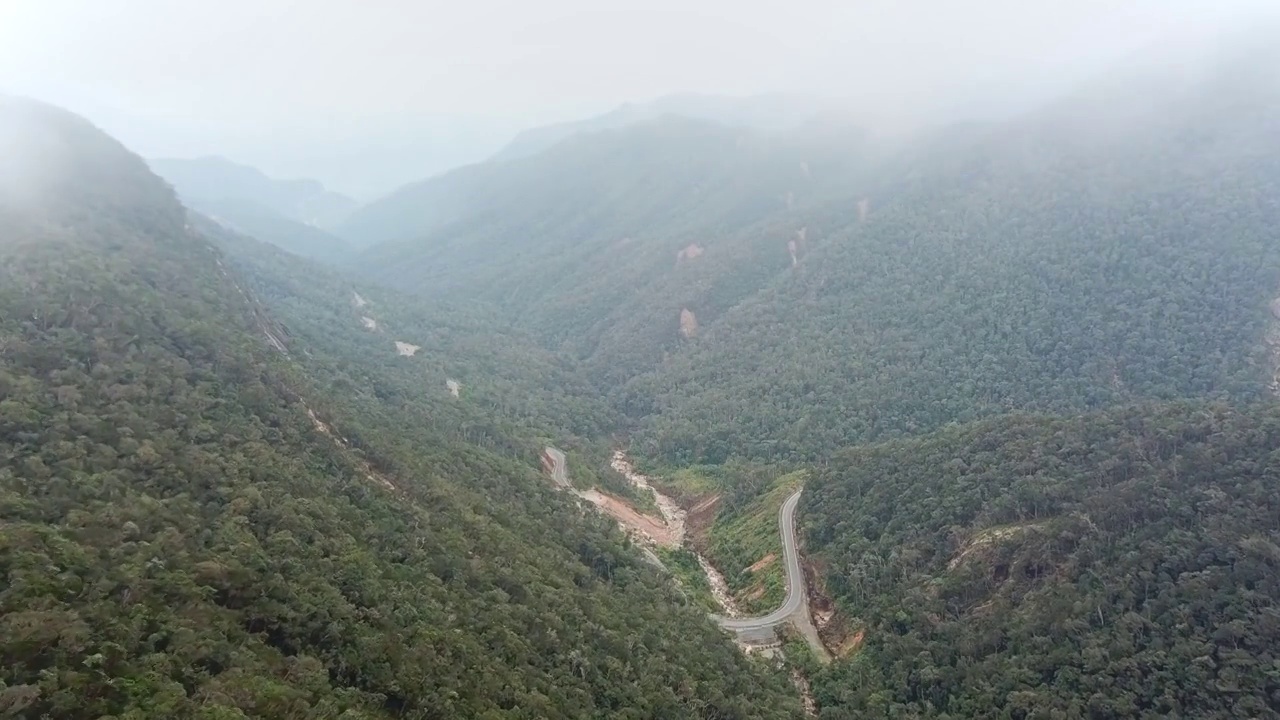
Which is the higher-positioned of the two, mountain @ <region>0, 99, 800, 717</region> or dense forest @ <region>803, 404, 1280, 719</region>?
mountain @ <region>0, 99, 800, 717</region>

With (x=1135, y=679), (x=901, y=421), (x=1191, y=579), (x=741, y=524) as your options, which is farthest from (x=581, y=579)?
(x=901, y=421)

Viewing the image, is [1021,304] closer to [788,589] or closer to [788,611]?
[788,589]

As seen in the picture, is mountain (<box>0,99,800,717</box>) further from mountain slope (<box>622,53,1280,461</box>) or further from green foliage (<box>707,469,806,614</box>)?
mountain slope (<box>622,53,1280,461</box>)

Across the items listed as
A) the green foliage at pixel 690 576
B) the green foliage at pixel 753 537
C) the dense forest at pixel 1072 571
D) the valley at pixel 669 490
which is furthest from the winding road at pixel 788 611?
the dense forest at pixel 1072 571

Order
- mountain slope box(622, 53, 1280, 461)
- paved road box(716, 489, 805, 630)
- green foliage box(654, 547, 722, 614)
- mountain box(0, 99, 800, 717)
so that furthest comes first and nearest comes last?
mountain slope box(622, 53, 1280, 461) < green foliage box(654, 547, 722, 614) < paved road box(716, 489, 805, 630) < mountain box(0, 99, 800, 717)

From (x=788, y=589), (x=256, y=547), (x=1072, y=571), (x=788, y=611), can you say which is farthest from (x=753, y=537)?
(x=256, y=547)

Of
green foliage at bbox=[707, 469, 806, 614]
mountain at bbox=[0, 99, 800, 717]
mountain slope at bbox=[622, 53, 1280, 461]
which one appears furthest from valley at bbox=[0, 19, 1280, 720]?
mountain slope at bbox=[622, 53, 1280, 461]

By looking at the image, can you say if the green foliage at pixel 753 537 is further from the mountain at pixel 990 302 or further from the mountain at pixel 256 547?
the mountain at pixel 990 302
